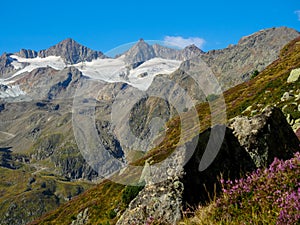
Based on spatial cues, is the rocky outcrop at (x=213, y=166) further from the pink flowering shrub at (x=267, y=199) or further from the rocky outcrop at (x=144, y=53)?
the rocky outcrop at (x=144, y=53)

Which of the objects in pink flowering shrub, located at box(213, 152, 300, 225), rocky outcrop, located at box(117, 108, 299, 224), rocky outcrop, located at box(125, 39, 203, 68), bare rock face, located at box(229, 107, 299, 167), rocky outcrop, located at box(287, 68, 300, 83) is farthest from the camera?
rocky outcrop, located at box(287, 68, 300, 83)

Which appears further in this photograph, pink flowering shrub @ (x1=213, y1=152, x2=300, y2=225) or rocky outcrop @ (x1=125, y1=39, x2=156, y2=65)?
rocky outcrop @ (x1=125, y1=39, x2=156, y2=65)

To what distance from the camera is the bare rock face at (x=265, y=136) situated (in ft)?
39.4

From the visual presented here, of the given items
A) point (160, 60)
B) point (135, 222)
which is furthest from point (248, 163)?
point (160, 60)

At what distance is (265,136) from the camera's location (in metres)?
12.3

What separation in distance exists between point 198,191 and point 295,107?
28.1 m

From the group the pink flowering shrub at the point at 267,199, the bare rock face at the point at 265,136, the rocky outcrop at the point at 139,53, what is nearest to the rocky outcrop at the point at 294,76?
the rocky outcrop at the point at 139,53

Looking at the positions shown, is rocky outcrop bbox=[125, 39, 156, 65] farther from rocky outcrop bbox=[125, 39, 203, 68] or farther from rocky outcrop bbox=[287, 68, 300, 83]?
rocky outcrop bbox=[287, 68, 300, 83]

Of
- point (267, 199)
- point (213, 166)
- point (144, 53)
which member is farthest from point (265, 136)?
point (144, 53)

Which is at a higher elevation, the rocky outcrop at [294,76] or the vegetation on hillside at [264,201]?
the rocky outcrop at [294,76]

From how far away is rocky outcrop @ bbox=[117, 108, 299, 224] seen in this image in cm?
892

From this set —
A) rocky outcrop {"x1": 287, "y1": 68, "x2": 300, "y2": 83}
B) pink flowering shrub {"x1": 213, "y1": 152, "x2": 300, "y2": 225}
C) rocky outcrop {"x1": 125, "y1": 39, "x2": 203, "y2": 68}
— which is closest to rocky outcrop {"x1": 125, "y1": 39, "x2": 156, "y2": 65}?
rocky outcrop {"x1": 125, "y1": 39, "x2": 203, "y2": 68}

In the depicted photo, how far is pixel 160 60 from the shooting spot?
1916 centimetres

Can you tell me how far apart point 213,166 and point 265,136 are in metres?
2.84
